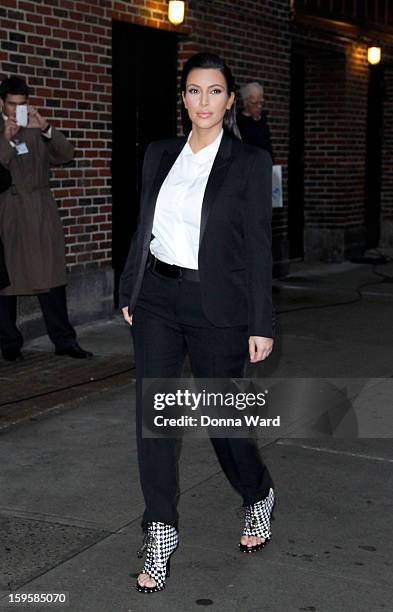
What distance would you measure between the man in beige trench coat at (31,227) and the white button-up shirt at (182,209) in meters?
3.98

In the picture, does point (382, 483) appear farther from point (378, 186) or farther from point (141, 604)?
point (378, 186)

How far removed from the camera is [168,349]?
4.17 meters

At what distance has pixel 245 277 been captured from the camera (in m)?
4.19

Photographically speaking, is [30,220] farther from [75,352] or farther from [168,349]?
[168,349]

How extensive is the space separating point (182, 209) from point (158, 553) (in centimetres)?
134

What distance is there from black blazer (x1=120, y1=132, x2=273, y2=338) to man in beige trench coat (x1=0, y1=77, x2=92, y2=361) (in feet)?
13.3

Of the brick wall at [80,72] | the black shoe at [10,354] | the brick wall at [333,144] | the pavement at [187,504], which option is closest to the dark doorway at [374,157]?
the brick wall at [333,144]

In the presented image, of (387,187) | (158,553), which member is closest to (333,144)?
(387,187)

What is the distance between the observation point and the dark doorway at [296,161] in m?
14.8

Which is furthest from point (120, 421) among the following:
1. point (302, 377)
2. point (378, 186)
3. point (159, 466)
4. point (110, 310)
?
point (378, 186)

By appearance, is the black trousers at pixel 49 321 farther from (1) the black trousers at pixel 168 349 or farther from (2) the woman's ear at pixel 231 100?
(2) the woman's ear at pixel 231 100

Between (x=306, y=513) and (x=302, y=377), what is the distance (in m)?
2.83

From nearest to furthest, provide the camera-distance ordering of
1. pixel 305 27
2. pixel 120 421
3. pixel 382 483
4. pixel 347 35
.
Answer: pixel 382 483 < pixel 120 421 < pixel 305 27 < pixel 347 35

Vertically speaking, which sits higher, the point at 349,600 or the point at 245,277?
the point at 245,277
